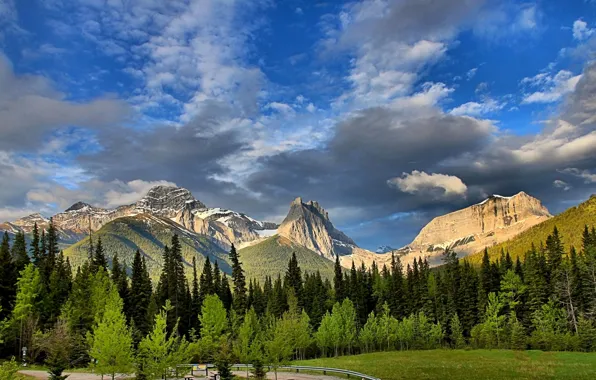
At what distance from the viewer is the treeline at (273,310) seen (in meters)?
66.0

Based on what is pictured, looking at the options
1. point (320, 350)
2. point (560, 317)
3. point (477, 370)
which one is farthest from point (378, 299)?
point (477, 370)

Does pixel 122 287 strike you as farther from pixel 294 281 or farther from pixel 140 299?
pixel 294 281

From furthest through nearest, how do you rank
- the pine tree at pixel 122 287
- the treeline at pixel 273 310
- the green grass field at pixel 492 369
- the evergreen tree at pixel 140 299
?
1. the pine tree at pixel 122 287
2. the evergreen tree at pixel 140 299
3. the treeline at pixel 273 310
4. the green grass field at pixel 492 369

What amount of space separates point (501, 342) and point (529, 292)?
15338 mm

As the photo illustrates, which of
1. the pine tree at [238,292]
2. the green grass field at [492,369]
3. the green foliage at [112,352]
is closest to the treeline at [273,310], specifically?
the green foliage at [112,352]

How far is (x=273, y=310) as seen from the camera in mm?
131625

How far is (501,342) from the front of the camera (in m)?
101

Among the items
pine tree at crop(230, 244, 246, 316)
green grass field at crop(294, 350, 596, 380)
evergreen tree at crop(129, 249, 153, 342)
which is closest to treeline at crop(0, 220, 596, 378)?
evergreen tree at crop(129, 249, 153, 342)

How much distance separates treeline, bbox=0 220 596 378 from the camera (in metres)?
66.0

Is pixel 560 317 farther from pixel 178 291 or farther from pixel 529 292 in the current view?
pixel 178 291

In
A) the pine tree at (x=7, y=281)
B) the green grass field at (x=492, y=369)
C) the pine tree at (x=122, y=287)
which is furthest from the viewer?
the pine tree at (x=122, y=287)

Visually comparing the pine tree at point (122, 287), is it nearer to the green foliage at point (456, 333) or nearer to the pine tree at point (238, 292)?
the pine tree at point (238, 292)

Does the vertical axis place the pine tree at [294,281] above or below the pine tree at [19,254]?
below

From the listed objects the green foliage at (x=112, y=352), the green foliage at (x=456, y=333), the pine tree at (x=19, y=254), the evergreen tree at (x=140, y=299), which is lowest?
the green foliage at (x=456, y=333)
